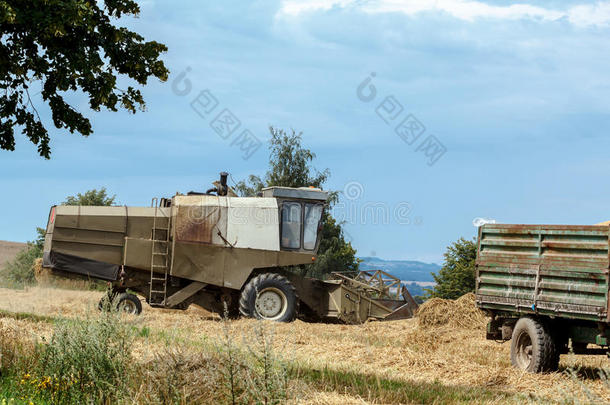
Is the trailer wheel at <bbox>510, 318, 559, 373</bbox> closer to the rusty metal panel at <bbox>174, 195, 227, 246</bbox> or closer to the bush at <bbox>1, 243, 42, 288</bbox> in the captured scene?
the rusty metal panel at <bbox>174, 195, 227, 246</bbox>

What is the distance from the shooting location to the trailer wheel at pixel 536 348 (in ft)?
32.0

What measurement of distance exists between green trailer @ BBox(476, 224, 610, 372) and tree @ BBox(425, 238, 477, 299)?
50.3ft

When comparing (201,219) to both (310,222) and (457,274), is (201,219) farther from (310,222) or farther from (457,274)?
(457,274)

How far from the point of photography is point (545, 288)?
32.1ft

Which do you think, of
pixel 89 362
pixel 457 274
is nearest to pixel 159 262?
pixel 89 362

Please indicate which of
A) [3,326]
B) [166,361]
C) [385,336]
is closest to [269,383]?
[166,361]

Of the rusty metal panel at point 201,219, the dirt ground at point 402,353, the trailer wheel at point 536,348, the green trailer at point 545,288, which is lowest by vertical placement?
the dirt ground at point 402,353

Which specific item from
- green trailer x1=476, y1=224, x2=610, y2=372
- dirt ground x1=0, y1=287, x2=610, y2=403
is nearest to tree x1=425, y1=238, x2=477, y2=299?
dirt ground x1=0, y1=287, x2=610, y2=403

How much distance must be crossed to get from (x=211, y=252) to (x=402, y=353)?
22.6 feet

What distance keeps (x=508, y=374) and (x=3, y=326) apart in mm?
7810

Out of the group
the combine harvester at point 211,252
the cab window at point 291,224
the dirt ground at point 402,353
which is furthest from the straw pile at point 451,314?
the cab window at point 291,224

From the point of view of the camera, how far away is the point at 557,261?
9.61m

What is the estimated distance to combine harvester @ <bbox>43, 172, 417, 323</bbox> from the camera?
1552 cm

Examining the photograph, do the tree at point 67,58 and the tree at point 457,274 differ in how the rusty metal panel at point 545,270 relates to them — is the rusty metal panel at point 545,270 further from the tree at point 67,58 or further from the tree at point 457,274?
the tree at point 457,274
